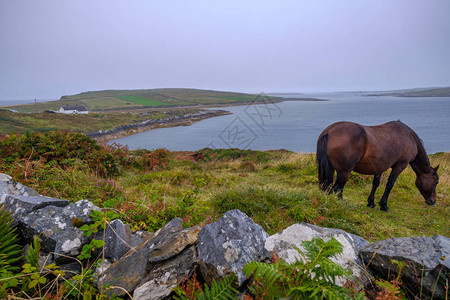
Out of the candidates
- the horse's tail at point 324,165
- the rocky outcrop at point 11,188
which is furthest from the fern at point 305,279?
the horse's tail at point 324,165

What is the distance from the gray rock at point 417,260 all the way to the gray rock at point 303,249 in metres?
0.15

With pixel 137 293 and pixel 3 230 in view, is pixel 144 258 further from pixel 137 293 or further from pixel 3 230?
pixel 3 230

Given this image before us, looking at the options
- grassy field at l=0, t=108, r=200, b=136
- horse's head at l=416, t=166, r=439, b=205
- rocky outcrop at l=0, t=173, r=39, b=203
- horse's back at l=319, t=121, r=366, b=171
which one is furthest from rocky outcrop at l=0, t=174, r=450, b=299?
grassy field at l=0, t=108, r=200, b=136

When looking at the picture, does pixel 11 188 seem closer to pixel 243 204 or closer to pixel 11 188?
pixel 11 188

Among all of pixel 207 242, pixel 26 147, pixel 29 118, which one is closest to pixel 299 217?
pixel 207 242

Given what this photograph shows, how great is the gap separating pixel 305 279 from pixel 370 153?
6066mm

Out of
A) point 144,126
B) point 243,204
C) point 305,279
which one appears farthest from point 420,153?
point 144,126

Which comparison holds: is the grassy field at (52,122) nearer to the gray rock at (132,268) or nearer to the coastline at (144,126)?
the coastline at (144,126)

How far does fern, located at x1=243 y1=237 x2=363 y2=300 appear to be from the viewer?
171cm

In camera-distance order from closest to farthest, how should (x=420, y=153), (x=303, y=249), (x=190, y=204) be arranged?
(x=303, y=249)
(x=190, y=204)
(x=420, y=153)

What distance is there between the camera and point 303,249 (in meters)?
2.76

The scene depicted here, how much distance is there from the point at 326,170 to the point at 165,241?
18.6 feet

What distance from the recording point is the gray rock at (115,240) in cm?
288

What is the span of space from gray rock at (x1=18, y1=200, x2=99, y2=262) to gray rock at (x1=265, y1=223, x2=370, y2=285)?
233cm
